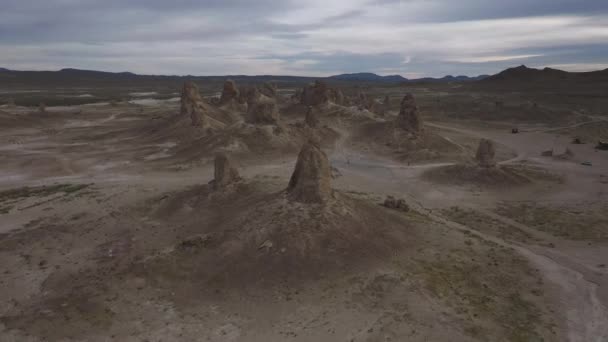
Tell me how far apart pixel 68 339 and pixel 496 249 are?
2027 centimetres

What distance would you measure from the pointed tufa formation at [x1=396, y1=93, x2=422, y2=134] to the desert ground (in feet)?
24.9

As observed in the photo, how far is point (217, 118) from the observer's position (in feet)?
226

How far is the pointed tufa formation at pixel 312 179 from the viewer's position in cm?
2380

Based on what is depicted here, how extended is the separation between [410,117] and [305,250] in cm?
3907

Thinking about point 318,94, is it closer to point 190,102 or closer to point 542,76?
point 190,102

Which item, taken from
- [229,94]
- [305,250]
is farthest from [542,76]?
[305,250]

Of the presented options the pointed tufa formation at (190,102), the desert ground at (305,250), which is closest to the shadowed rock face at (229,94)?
the pointed tufa formation at (190,102)

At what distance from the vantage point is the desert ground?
16.6 meters

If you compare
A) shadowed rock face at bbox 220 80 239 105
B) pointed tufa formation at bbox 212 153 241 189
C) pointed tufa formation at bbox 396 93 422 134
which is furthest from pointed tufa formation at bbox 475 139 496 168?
shadowed rock face at bbox 220 80 239 105

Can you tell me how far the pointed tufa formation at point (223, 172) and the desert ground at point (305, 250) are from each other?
A: 18cm

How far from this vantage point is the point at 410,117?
55844 mm

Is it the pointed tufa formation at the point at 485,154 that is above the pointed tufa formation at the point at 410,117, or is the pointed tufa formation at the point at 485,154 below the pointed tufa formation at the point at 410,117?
below

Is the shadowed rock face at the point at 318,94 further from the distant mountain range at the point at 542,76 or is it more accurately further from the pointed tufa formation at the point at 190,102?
the distant mountain range at the point at 542,76

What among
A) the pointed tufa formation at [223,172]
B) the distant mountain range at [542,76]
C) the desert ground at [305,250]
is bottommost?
the desert ground at [305,250]
